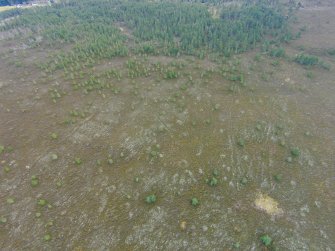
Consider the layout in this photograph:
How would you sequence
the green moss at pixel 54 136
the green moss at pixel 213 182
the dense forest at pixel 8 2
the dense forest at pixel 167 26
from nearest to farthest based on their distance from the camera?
the green moss at pixel 213 182 < the green moss at pixel 54 136 < the dense forest at pixel 167 26 < the dense forest at pixel 8 2

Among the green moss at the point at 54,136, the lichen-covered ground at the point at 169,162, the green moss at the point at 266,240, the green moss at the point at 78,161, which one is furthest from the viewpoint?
the green moss at the point at 54,136

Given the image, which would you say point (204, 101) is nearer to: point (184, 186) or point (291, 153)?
point (291, 153)

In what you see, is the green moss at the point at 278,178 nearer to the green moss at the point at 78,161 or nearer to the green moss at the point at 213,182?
the green moss at the point at 213,182

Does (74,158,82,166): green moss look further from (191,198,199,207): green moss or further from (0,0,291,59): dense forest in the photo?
(0,0,291,59): dense forest

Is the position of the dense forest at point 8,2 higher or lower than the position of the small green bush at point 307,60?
higher

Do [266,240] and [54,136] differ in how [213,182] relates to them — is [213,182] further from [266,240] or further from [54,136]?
[54,136]

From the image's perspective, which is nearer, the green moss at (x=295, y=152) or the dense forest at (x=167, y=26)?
the green moss at (x=295, y=152)

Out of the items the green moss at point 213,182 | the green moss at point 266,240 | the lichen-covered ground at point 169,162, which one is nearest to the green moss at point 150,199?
the lichen-covered ground at point 169,162

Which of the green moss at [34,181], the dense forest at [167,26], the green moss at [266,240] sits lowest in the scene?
the green moss at [266,240]
